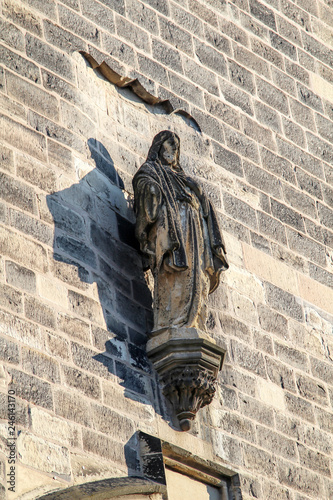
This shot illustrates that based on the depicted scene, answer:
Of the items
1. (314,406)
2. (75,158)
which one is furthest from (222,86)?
(314,406)

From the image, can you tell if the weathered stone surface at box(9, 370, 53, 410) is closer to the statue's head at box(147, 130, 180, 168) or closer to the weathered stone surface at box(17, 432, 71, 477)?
the weathered stone surface at box(17, 432, 71, 477)

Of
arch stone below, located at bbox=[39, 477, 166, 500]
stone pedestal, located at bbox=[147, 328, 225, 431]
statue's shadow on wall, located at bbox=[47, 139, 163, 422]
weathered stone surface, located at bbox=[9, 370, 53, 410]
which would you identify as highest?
statue's shadow on wall, located at bbox=[47, 139, 163, 422]

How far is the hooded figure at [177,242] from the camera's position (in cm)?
695

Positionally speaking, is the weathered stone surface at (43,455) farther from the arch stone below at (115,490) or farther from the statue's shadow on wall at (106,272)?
the statue's shadow on wall at (106,272)

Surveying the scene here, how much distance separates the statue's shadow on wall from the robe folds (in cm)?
16

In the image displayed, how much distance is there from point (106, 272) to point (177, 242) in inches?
18.1

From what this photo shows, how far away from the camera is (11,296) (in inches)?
243

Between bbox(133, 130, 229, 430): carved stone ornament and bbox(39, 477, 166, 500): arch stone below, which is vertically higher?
bbox(133, 130, 229, 430): carved stone ornament

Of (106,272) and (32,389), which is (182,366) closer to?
(106,272)

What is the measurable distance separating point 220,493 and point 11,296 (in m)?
1.81

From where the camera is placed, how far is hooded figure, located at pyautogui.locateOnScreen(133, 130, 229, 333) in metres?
6.95

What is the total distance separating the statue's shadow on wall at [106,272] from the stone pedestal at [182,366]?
8cm

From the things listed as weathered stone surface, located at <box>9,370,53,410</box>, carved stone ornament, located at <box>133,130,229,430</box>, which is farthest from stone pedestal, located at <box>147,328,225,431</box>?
weathered stone surface, located at <box>9,370,53,410</box>

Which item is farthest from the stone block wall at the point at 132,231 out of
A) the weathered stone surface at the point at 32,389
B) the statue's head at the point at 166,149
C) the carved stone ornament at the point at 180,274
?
the statue's head at the point at 166,149
